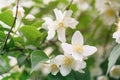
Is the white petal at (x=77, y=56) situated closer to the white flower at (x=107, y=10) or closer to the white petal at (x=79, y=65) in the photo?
the white petal at (x=79, y=65)

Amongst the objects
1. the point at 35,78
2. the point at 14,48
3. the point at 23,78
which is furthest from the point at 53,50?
the point at 14,48

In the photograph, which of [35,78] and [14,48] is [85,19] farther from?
[14,48]

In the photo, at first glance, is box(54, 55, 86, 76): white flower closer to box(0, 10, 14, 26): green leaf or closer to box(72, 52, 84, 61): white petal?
box(72, 52, 84, 61): white petal

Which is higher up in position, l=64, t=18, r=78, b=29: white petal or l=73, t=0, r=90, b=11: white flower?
l=64, t=18, r=78, b=29: white petal

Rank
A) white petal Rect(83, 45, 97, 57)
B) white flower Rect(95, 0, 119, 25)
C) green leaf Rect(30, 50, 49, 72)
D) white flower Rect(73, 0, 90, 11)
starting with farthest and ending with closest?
white flower Rect(73, 0, 90, 11)
white flower Rect(95, 0, 119, 25)
white petal Rect(83, 45, 97, 57)
green leaf Rect(30, 50, 49, 72)

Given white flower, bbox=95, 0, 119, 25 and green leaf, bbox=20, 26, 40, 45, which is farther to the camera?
white flower, bbox=95, 0, 119, 25

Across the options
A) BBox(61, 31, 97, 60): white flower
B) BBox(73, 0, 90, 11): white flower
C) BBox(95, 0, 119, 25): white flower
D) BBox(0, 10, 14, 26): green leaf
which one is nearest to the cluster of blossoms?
BBox(61, 31, 97, 60): white flower
